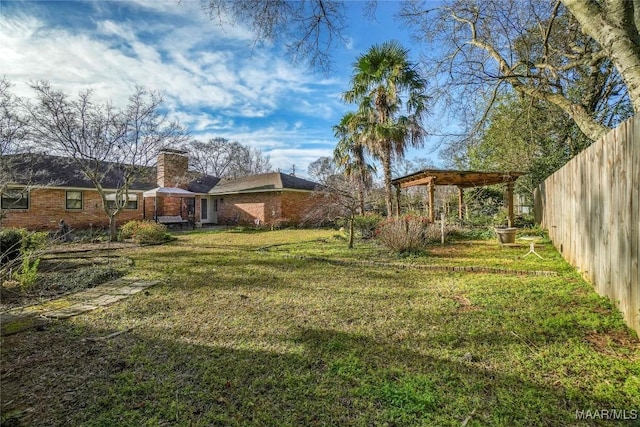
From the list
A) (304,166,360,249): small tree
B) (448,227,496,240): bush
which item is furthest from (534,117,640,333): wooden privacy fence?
(448,227,496,240): bush

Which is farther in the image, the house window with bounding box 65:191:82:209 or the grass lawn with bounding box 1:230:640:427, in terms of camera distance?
the house window with bounding box 65:191:82:209

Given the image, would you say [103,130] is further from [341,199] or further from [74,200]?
[341,199]

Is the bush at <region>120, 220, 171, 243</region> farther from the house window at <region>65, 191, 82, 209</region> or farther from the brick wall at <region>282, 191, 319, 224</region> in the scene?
the brick wall at <region>282, 191, 319, 224</region>

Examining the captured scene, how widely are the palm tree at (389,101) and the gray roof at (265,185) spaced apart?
6.44 meters

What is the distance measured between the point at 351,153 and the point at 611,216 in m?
14.0

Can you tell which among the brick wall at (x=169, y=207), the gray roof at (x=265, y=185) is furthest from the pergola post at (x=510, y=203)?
the brick wall at (x=169, y=207)

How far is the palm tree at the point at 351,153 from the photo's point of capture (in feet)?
53.2

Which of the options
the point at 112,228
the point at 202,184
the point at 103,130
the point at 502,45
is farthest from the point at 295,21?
the point at 202,184

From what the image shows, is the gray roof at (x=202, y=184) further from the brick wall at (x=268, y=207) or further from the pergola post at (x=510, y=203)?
the pergola post at (x=510, y=203)

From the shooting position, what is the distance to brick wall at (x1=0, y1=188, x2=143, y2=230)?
1423cm

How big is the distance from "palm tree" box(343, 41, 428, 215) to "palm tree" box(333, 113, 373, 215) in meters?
1.81

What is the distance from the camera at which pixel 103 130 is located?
37.2ft

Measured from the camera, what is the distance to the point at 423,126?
44.9ft

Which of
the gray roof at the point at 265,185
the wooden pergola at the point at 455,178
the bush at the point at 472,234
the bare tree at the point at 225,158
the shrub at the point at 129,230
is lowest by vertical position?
the bush at the point at 472,234
